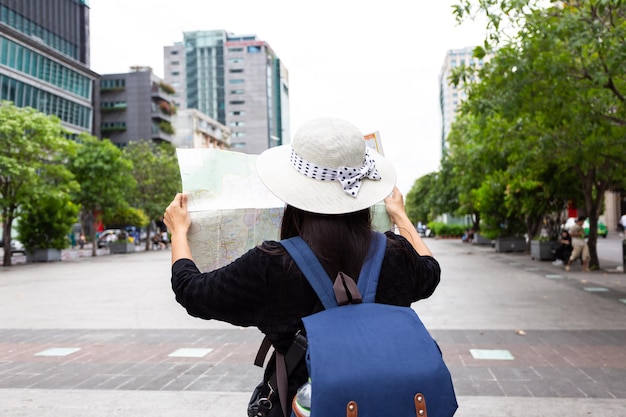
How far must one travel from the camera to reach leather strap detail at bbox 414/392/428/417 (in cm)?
161

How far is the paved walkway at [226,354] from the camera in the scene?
4.95 metres

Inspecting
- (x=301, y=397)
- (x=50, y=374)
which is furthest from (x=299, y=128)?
(x=50, y=374)

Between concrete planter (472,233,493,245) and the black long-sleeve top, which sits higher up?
the black long-sleeve top

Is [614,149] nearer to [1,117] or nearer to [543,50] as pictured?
[543,50]

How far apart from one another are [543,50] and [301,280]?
10807 mm

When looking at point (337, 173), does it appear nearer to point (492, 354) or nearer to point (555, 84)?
point (492, 354)

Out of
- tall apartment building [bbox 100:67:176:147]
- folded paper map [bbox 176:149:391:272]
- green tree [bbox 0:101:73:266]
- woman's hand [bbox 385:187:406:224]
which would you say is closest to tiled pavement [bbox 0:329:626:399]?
woman's hand [bbox 385:187:406:224]

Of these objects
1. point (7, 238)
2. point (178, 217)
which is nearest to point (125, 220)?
point (7, 238)

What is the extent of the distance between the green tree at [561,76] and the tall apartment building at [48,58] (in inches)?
1595

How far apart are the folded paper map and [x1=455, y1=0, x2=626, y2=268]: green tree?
799 cm

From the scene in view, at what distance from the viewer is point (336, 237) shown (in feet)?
6.08

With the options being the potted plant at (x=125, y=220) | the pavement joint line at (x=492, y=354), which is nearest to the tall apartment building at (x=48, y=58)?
the potted plant at (x=125, y=220)

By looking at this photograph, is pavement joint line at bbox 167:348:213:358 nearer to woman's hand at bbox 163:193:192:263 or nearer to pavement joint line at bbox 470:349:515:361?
pavement joint line at bbox 470:349:515:361

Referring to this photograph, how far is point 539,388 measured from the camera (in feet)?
17.2
